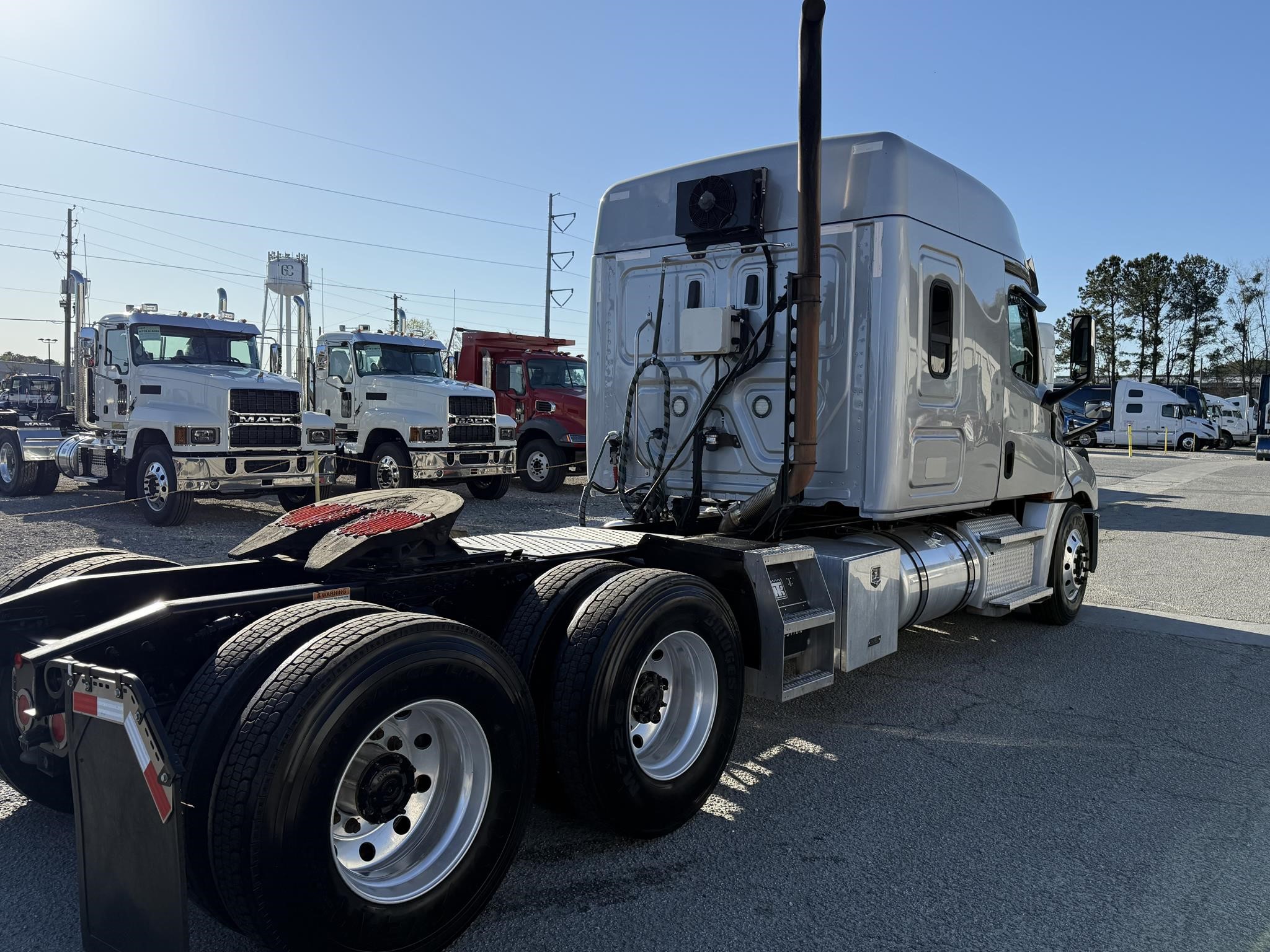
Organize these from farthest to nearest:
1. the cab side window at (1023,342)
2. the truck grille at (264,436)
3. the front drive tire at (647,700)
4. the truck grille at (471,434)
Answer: the truck grille at (471,434) → the truck grille at (264,436) → the cab side window at (1023,342) → the front drive tire at (647,700)

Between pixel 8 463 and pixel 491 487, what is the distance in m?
7.58

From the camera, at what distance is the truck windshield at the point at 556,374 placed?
1788cm

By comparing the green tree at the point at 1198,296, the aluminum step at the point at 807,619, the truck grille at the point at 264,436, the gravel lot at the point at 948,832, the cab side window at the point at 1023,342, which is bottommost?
the gravel lot at the point at 948,832

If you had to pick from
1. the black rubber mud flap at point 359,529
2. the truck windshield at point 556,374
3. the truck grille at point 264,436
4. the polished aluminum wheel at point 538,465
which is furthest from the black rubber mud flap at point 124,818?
the truck windshield at point 556,374

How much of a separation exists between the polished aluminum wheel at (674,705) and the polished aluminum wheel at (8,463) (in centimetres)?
1464

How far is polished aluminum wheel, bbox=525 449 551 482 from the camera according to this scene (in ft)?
57.7

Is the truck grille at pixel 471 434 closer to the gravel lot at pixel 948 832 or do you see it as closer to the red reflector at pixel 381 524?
the gravel lot at pixel 948 832

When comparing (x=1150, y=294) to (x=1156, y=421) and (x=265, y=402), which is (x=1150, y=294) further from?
(x=265, y=402)

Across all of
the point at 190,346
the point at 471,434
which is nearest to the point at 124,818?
the point at 190,346

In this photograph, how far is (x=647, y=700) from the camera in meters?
3.82

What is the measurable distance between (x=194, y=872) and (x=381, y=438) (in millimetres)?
13413

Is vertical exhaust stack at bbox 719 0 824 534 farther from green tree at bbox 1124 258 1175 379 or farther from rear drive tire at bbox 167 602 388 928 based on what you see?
green tree at bbox 1124 258 1175 379

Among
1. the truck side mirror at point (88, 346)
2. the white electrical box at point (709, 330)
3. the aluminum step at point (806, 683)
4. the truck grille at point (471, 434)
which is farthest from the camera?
the truck grille at point (471, 434)

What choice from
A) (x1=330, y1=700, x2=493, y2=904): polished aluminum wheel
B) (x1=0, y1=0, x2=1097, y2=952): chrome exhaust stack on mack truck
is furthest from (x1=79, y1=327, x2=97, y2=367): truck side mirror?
(x1=330, y1=700, x2=493, y2=904): polished aluminum wheel
